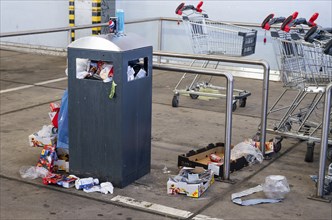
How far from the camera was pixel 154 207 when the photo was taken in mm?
4637

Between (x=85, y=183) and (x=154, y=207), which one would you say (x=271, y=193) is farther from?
Answer: (x=85, y=183)

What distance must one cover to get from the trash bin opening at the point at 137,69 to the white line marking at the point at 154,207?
37.3 inches

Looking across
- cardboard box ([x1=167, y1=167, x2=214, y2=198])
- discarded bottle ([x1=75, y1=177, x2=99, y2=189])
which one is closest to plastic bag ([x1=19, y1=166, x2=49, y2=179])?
discarded bottle ([x1=75, y1=177, x2=99, y2=189])

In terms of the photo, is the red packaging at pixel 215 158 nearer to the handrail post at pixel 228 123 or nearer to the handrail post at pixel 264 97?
the handrail post at pixel 228 123

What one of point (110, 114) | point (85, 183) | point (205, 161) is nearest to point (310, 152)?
point (205, 161)

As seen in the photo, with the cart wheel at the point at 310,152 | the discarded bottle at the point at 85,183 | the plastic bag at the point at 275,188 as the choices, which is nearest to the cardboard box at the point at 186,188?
the plastic bag at the point at 275,188

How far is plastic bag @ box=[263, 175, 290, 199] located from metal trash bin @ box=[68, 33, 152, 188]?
108 cm

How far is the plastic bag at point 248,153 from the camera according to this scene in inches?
223

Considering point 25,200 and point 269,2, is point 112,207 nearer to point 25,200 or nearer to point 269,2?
point 25,200

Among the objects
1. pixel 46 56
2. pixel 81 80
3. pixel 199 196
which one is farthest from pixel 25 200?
pixel 46 56

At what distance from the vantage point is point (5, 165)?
554 centimetres

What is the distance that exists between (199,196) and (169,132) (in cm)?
199

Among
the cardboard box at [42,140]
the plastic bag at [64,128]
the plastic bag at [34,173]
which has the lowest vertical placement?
the plastic bag at [34,173]

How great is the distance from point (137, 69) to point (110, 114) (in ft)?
1.57
